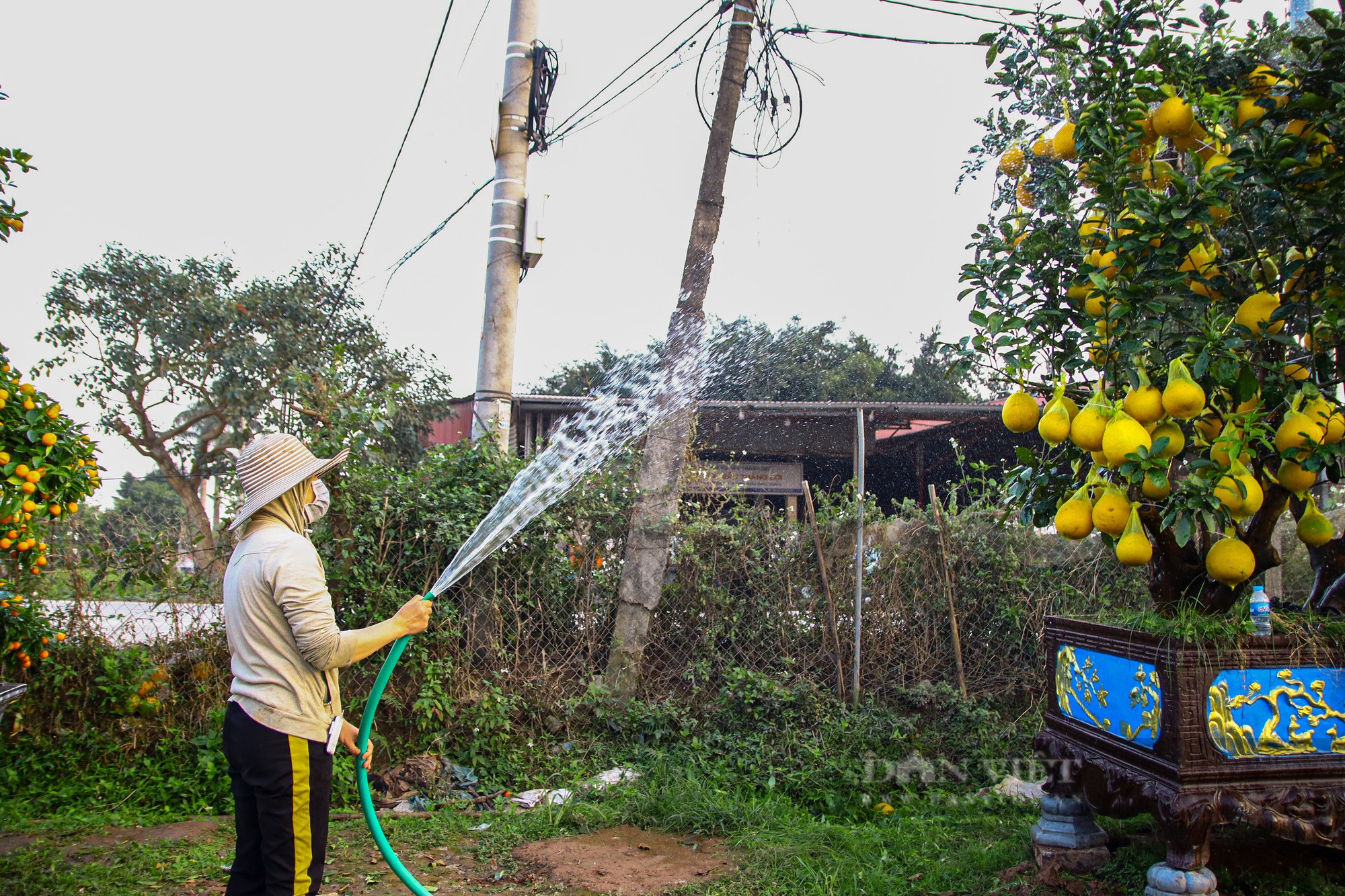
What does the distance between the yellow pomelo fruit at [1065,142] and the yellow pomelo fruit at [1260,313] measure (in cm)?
73

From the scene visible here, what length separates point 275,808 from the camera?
2.48 metres

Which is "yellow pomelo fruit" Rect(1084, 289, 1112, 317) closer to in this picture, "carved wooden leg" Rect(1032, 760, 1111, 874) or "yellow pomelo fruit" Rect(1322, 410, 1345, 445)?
"yellow pomelo fruit" Rect(1322, 410, 1345, 445)

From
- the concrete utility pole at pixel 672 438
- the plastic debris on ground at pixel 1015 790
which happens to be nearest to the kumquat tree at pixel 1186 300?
the plastic debris on ground at pixel 1015 790

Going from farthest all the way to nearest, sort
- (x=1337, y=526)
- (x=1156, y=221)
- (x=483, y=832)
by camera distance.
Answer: (x=1337, y=526)
(x=483, y=832)
(x=1156, y=221)

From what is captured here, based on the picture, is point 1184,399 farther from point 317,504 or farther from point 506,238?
point 506,238

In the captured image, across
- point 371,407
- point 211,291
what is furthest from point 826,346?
point 371,407

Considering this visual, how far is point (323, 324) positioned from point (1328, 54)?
1466 centimetres

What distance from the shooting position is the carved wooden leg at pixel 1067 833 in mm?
3303

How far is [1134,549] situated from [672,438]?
3.52 m

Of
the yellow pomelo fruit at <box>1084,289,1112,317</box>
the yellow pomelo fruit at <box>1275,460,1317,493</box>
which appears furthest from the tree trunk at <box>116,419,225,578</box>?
the yellow pomelo fruit at <box>1275,460,1317,493</box>

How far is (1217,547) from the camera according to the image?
102 inches

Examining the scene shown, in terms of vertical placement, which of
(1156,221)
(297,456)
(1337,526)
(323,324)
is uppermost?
(323,324)

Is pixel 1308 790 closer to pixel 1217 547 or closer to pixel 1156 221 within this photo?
pixel 1217 547

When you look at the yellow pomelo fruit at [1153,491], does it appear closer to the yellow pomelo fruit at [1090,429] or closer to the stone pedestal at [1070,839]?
the yellow pomelo fruit at [1090,429]
